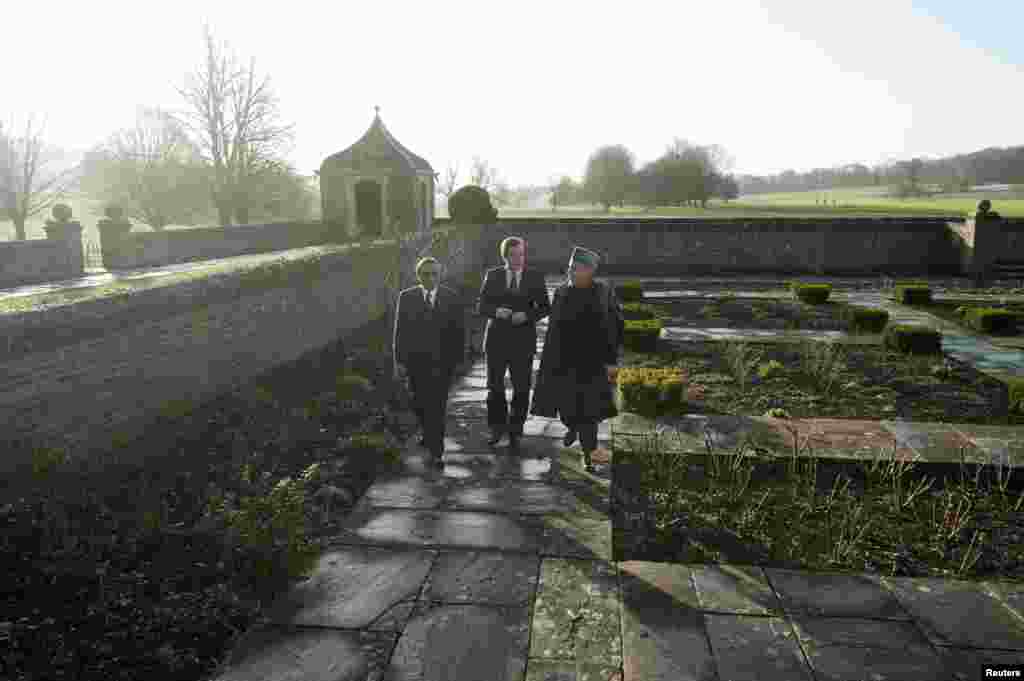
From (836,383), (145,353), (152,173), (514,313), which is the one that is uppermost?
(152,173)

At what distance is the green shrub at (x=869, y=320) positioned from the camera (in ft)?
39.7

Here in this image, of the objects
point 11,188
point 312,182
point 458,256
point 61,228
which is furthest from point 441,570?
point 312,182

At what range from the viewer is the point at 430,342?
5379mm

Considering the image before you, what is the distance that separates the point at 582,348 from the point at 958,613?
2.79m

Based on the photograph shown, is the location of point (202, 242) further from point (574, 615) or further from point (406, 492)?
point (574, 615)

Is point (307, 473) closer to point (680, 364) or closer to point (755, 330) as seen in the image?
point (680, 364)

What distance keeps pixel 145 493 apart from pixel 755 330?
1034 cm

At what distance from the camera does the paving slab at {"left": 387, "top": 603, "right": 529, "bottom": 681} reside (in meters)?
3.06

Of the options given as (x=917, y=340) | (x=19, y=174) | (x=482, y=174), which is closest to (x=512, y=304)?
(x=917, y=340)

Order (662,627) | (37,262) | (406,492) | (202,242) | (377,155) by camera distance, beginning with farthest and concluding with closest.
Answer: (377,155)
(202,242)
(37,262)
(406,492)
(662,627)

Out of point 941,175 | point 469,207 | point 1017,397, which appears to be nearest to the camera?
point 1017,397

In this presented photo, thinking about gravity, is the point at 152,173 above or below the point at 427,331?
above

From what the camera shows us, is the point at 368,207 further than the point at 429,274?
Yes

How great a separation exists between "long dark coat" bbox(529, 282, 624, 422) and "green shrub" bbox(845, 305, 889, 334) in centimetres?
866
